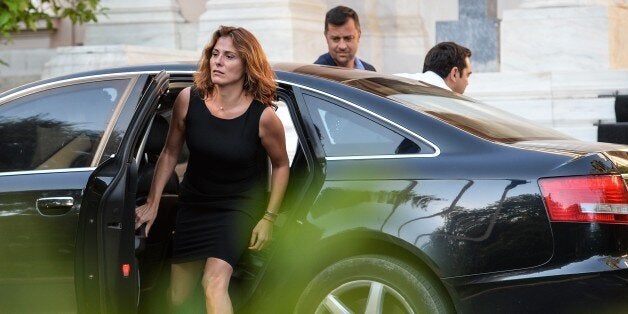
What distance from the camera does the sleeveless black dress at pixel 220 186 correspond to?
5406mm

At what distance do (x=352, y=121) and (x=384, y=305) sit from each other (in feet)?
2.45

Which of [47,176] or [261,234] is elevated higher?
[47,176]

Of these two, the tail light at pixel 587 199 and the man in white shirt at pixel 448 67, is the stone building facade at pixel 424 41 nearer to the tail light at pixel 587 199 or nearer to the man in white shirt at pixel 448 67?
the man in white shirt at pixel 448 67

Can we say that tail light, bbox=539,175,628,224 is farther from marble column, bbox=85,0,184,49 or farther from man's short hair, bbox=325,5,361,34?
marble column, bbox=85,0,184,49

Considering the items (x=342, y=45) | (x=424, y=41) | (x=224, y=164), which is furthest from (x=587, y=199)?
(x=424, y=41)

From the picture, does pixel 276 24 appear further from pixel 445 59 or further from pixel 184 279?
pixel 184 279

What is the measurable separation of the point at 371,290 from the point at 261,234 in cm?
52

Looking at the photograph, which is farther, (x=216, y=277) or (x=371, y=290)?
(x=216, y=277)

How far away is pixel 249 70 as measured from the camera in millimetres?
5461

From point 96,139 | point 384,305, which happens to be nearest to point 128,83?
point 96,139

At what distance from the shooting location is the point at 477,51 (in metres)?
15.9

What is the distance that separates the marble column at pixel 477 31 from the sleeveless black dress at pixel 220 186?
34.8 ft

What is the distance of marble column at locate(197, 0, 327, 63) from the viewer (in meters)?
14.0

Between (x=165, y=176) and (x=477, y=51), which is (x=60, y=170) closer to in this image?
(x=165, y=176)
